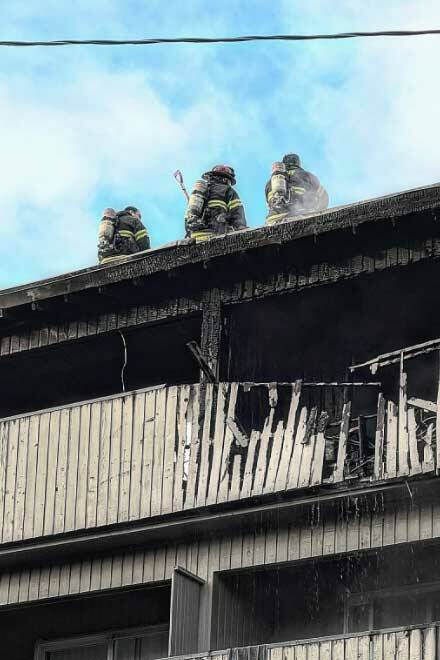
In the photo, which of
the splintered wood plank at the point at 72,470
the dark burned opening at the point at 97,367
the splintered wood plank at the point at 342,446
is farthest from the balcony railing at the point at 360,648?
the dark burned opening at the point at 97,367

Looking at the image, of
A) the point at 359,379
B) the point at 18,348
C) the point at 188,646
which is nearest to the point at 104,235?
the point at 18,348

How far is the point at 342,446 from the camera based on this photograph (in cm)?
1727

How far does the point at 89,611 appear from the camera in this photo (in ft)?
64.6

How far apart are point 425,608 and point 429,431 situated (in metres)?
2.02

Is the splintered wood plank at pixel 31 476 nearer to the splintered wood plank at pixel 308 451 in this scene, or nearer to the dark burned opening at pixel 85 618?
the dark burned opening at pixel 85 618

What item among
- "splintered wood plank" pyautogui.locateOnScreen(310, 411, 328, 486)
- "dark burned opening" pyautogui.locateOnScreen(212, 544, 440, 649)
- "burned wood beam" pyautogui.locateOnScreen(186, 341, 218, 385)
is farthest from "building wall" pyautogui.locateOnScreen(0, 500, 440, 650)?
"burned wood beam" pyautogui.locateOnScreen(186, 341, 218, 385)

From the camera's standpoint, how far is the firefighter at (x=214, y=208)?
2152cm

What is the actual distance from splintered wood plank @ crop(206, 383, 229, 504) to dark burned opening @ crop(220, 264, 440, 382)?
0.87 metres

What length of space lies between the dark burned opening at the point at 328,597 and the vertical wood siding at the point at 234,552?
267 millimetres

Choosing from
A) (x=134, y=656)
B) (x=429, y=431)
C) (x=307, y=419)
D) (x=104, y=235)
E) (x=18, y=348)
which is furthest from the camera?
(x=104, y=235)

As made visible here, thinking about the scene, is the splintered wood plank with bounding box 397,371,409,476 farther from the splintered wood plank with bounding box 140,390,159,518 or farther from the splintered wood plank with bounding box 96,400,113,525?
the splintered wood plank with bounding box 96,400,113,525

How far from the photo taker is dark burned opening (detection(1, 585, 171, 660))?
19125 millimetres

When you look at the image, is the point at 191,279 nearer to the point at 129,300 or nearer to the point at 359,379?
the point at 129,300

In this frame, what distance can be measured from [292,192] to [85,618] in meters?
6.27
